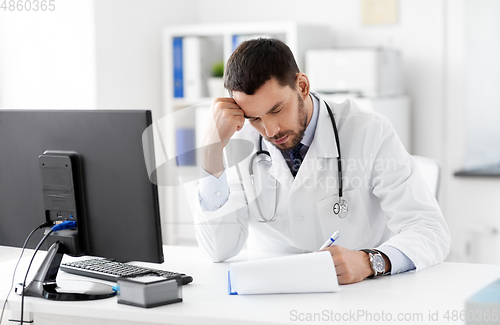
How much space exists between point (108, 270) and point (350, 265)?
56 centimetres

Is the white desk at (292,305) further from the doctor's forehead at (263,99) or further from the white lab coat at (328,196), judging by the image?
the doctor's forehead at (263,99)

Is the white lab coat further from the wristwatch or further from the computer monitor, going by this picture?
the computer monitor

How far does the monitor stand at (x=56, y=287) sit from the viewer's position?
133 cm

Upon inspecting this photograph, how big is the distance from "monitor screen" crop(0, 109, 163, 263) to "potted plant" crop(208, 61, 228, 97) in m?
2.26

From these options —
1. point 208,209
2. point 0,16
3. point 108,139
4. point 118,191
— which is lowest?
point 208,209

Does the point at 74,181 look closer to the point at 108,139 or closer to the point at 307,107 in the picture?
the point at 108,139

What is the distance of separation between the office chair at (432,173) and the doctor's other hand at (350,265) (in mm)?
557

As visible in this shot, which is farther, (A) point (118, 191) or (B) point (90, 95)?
(B) point (90, 95)

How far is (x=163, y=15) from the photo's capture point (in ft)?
12.6

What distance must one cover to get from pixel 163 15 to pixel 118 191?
271 cm

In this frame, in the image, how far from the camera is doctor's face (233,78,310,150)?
1.63 m

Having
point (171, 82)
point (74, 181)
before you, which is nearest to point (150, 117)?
point (74, 181)

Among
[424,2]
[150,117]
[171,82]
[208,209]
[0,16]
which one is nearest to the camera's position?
[150,117]

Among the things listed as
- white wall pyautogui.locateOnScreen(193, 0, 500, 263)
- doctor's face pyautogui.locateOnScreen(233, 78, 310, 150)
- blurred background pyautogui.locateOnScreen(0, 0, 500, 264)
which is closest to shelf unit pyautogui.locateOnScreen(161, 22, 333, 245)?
blurred background pyautogui.locateOnScreen(0, 0, 500, 264)
